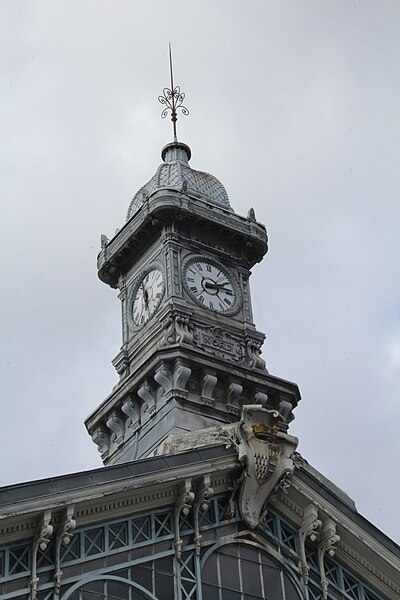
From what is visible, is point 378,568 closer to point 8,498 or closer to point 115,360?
point 8,498

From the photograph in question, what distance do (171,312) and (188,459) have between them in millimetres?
14425

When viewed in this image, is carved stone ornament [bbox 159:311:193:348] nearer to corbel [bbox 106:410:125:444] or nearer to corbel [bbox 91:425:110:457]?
corbel [bbox 106:410:125:444]

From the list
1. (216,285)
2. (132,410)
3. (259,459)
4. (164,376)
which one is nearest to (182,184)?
(216,285)

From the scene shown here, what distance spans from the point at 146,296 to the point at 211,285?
2.28 meters

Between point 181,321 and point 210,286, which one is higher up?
point 210,286

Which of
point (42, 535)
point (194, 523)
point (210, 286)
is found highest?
point (210, 286)

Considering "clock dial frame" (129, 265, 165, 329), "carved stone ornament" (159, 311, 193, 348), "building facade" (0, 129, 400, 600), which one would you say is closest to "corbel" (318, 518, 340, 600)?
"building facade" (0, 129, 400, 600)

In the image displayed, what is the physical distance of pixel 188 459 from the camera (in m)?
31.7

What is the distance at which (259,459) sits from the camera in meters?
32.6

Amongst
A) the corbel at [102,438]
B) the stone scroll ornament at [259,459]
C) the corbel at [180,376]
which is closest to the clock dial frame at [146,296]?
the corbel at [180,376]

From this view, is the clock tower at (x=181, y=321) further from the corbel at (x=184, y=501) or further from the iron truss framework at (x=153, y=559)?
the corbel at (x=184, y=501)

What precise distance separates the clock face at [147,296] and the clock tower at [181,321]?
0.05 metres

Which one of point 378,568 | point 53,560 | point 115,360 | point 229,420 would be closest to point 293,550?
point 378,568

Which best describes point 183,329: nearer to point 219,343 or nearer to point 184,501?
point 219,343
